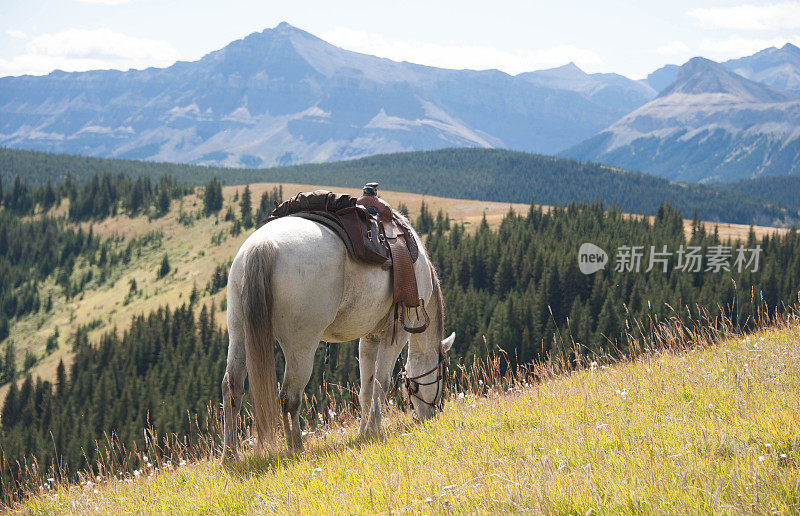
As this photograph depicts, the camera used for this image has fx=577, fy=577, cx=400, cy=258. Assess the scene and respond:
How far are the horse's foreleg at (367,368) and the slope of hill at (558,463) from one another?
1.51 ft

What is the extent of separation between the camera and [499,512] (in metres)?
3.59

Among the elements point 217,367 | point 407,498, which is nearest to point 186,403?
point 217,367

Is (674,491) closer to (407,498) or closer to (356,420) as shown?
(407,498)

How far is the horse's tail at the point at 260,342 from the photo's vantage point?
5.82 meters

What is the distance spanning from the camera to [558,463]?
4250 millimetres

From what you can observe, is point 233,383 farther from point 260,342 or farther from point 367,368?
point 367,368

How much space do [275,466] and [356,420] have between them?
3.70 meters

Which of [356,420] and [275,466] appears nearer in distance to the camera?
[275,466]

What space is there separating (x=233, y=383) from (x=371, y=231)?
2312 millimetres

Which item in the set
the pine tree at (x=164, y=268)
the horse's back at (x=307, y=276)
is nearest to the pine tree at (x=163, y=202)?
A: the pine tree at (x=164, y=268)

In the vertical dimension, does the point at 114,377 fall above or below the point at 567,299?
below

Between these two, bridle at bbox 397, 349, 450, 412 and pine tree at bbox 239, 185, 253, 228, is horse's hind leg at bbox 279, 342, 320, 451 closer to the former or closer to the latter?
bridle at bbox 397, 349, 450, 412

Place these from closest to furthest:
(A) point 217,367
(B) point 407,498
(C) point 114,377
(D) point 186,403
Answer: (B) point 407,498
(D) point 186,403
(A) point 217,367
(C) point 114,377

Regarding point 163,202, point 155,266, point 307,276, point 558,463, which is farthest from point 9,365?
point 558,463
